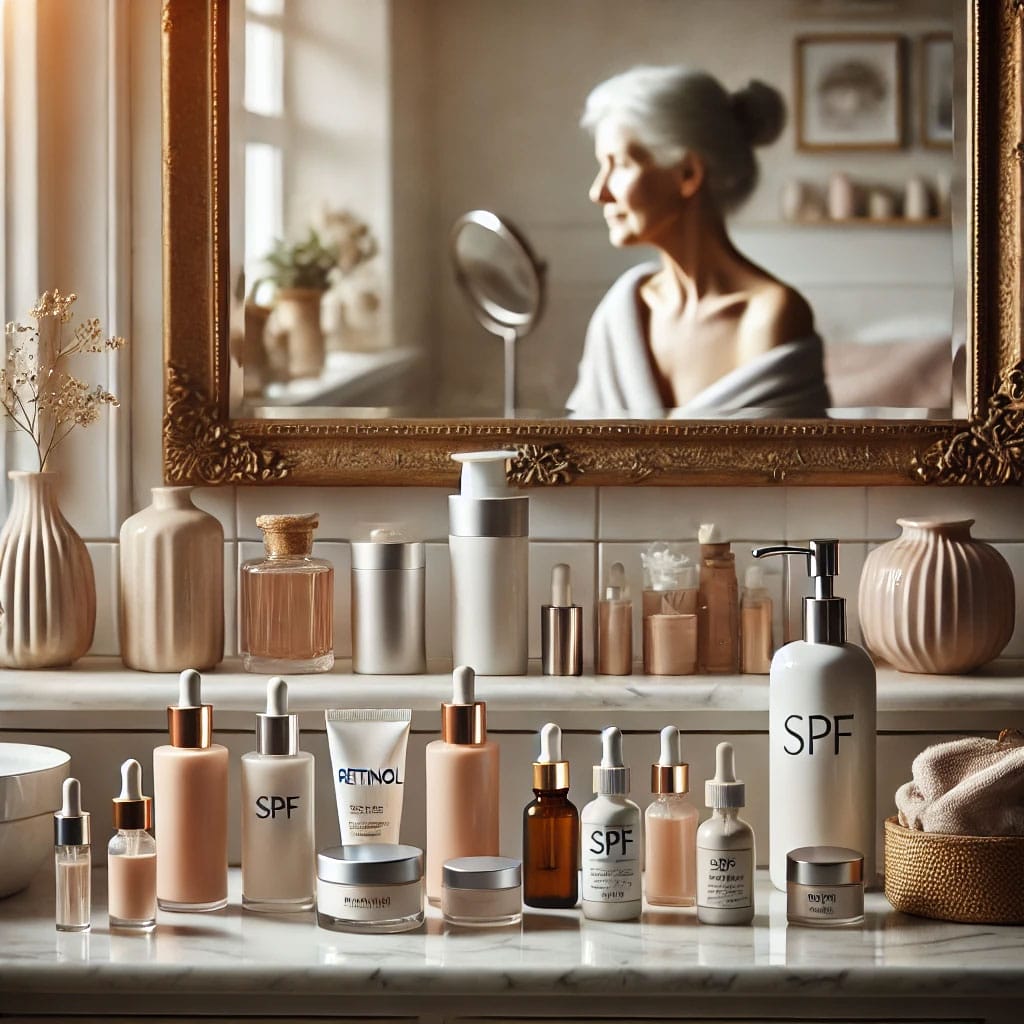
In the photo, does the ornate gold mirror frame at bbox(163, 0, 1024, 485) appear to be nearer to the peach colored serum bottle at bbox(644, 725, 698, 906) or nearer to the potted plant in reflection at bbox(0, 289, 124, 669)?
the potted plant in reflection at bbox(0, 289, 124, 669)

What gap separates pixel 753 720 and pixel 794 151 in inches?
20.4

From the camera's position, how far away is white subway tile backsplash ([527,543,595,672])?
4.35ft

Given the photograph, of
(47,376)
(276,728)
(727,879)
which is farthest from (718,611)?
(47,376)

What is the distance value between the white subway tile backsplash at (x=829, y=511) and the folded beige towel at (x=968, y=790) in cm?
32

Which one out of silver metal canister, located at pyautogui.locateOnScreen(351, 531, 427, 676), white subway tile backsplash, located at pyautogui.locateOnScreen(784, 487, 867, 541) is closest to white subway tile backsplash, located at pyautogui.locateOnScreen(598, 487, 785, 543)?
white subway tile backsplash, located at pyautogui.locateOnScreen(784, 487, 867, 541)

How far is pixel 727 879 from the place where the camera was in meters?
0.99

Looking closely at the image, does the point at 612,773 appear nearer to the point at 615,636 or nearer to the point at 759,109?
the point at 615,636

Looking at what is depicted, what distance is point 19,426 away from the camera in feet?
4.32

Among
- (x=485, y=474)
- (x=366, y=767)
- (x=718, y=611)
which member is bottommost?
(x=366, y=767)

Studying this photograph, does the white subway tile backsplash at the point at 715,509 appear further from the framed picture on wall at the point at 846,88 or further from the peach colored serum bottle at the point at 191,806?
the peach colored serum bottle at the point at 191,806

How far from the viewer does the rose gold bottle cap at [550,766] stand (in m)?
1.01

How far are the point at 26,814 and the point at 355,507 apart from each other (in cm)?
43

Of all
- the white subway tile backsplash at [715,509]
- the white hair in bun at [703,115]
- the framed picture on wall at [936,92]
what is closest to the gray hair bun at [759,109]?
the white hair in bun at [703,115]

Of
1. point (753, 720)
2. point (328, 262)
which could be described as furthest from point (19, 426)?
point (753, 720)
